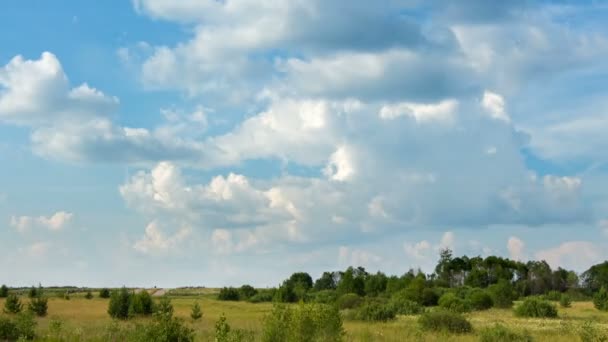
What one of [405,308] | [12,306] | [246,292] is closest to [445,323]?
[405,308]

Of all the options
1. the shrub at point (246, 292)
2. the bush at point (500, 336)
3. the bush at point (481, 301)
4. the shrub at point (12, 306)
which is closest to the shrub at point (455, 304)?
the bush at point (481, 301)

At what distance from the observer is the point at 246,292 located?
329ft

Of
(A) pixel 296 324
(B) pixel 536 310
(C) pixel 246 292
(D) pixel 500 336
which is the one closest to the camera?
(A) pixel 296 324

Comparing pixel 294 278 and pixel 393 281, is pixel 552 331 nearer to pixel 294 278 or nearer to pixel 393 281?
pixel 393 281

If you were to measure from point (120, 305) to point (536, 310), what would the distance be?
3042 centimetres

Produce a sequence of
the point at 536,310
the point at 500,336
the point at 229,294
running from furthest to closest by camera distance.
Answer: the point at 229,294 → the point at 536,310 → the point at 500,336

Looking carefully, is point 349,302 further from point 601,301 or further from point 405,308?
point 601,301

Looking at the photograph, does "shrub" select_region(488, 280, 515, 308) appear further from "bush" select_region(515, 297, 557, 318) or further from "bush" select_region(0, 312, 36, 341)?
"bush" select_region(0, 312, 36, 341)

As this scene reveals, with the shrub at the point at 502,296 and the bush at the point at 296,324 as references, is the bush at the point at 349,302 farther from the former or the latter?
the bush at the point at 296,324

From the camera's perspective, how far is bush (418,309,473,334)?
33.3m

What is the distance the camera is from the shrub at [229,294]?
95.1 m

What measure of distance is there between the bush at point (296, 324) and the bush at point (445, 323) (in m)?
14.7

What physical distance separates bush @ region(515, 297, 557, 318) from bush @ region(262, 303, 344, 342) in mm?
→ 34163

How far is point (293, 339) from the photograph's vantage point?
18.2 metres
